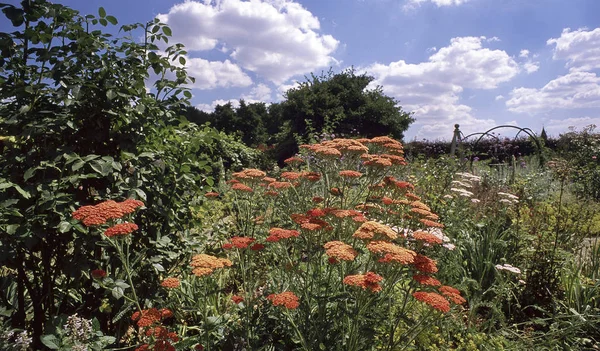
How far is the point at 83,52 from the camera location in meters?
2.07

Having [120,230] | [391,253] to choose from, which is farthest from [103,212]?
[391,253]

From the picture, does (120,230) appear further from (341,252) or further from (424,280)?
(424,280)

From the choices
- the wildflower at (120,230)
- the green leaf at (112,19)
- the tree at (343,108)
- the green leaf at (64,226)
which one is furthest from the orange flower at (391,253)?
the tree at (343,108)

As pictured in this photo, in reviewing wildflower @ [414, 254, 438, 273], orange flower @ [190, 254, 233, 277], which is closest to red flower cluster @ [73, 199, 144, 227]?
orange flower @ [190, 254, 233, 277]

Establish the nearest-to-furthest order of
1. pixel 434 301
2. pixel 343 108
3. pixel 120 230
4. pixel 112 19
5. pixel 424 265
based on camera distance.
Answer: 1. pixel 120 230
2. pixel 434 301
3. pixel 424 265
4. pixel 112 19
5. pixel 343 108

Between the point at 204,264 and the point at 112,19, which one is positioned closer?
the point at 204,264

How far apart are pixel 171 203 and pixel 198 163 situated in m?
0.32

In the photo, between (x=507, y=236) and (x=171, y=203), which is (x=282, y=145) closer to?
(x=507, y=236)

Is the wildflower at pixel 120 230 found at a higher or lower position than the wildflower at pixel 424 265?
higher

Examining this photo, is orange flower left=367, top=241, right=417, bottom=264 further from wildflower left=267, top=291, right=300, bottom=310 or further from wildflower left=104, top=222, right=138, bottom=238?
wildflower left=104, top=222, right=138, bottom=238

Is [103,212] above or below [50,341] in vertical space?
above

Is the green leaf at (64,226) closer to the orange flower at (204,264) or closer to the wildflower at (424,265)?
the orange flower at (204,264)

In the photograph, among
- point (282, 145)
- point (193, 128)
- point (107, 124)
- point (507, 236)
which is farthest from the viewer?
point (282, 145)

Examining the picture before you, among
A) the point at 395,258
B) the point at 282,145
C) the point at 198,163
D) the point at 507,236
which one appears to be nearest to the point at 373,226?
the point at 395,258
